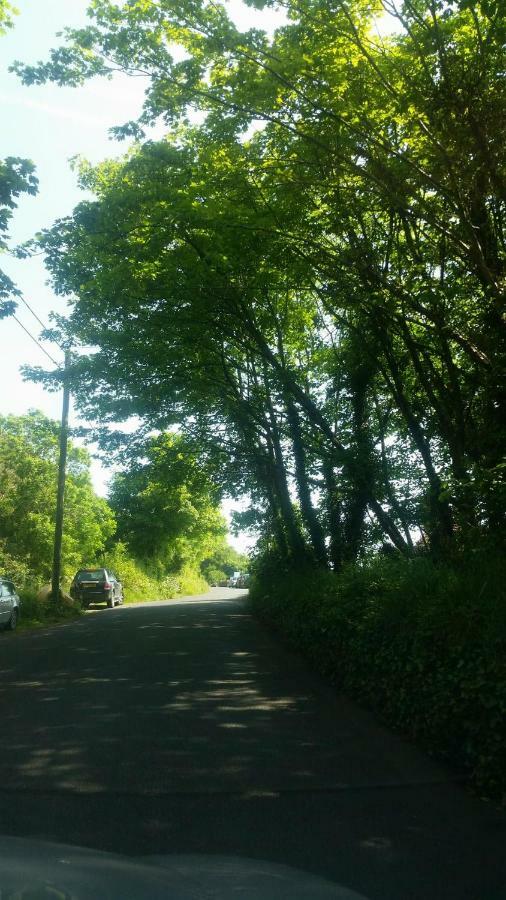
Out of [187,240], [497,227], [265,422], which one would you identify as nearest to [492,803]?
Answer: [497,227]

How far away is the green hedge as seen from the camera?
19.1 feet

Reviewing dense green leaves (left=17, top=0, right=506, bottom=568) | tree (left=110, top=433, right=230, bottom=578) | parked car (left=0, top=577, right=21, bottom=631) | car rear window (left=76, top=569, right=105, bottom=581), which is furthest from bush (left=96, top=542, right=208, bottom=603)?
dense green leaves (left=17, top=0, right=506, bottom=568)

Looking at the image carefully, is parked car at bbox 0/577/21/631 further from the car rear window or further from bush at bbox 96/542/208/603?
bush at bbox 96/542/208/603

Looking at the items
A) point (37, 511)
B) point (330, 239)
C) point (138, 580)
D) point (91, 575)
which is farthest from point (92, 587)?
point (330, 239)

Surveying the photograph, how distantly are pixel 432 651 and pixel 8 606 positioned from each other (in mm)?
16388

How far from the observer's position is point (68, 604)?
1091 inches

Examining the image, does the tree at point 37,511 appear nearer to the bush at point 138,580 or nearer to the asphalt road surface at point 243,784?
the bush at point 138,580

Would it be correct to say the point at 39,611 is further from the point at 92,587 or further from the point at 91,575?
the point at 91,575

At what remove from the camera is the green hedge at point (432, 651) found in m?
5.82

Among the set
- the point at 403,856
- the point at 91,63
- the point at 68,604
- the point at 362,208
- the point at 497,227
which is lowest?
the point at 403,856

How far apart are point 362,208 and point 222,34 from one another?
3822mm

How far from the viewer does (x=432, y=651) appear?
7066 mm

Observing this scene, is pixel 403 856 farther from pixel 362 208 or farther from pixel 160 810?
pixel 362 208

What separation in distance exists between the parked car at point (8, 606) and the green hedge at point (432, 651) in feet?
37.1
